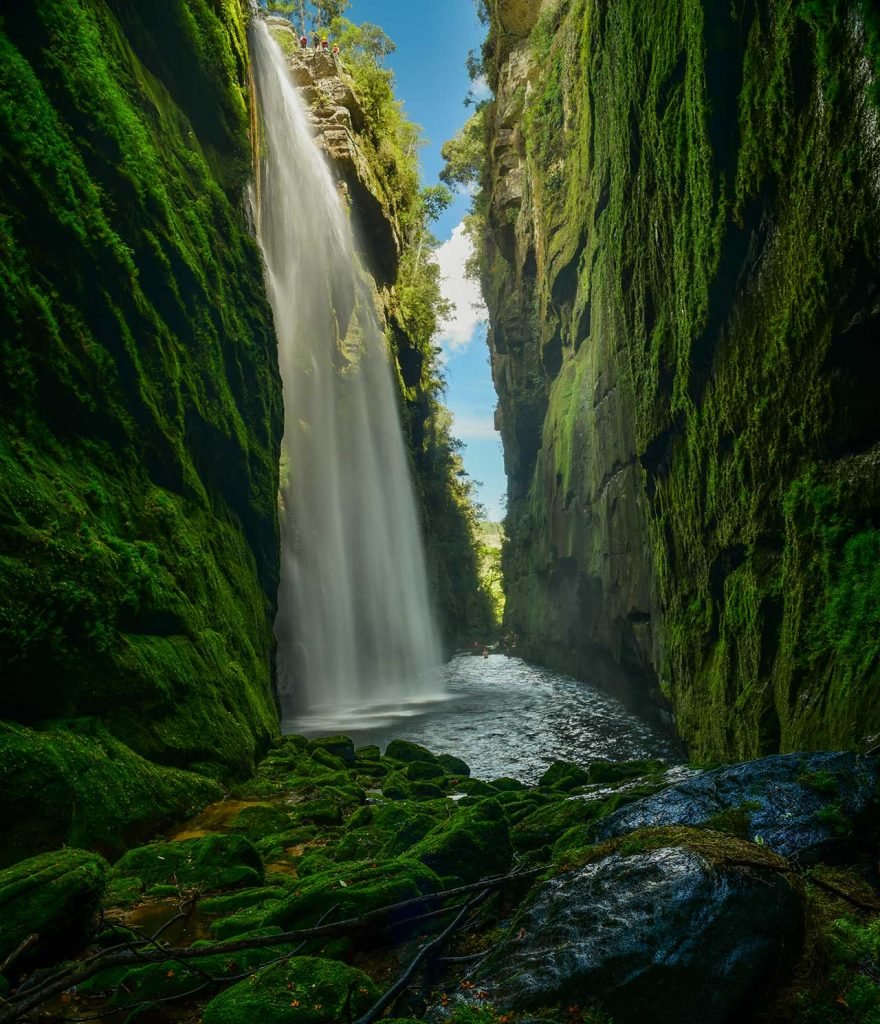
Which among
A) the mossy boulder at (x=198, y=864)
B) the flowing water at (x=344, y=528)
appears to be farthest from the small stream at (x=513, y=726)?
the mossy boulder at (x=198, y=864)

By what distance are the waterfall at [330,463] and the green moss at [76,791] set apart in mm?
13138

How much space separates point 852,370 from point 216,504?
1034cm

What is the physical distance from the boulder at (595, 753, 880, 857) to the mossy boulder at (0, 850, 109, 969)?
10.2ft

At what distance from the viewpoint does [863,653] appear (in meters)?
5.64

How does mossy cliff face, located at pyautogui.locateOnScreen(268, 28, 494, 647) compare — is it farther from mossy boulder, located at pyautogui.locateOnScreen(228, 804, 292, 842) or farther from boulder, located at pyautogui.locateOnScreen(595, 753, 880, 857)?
boulder, located at pyautogui.locateOnScreen(595, 753, 880, 857)

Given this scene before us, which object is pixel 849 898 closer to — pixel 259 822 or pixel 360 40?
pixel 259 822

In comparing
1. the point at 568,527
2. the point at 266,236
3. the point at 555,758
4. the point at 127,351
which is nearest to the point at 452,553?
the point at 568,527

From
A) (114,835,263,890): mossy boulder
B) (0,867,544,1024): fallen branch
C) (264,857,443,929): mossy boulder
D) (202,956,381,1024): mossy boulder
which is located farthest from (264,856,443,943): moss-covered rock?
(114,835,263,890): mossy boulder

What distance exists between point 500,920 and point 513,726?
508 inches

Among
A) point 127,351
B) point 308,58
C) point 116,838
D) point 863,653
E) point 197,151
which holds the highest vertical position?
point 308,58

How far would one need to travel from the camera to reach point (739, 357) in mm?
8586

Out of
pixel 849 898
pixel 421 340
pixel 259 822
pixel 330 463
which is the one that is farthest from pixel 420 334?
pixel 849 898

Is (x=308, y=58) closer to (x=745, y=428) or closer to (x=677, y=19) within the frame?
(x=677, y=19)

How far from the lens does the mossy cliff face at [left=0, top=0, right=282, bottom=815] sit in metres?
6.49
